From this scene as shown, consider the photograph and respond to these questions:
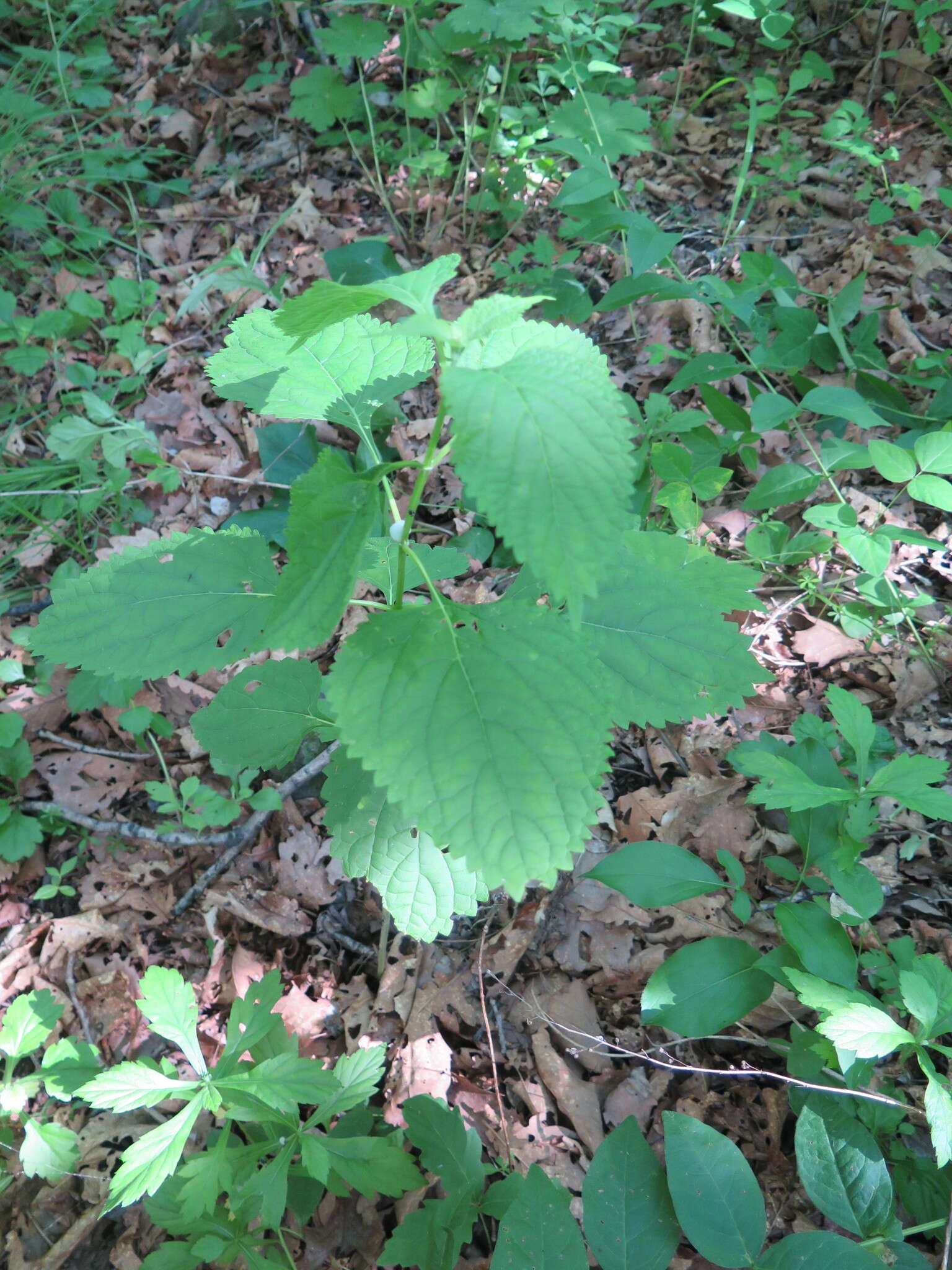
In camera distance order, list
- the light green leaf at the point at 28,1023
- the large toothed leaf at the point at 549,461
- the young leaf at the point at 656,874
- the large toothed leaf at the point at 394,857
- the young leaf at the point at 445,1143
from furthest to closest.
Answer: the light green leaf at the point at 28,1023, the young leaf at the point at 656,874, the young leaf at the point at 445,1143, the large toothed leaf at the point at 394,857, the large toothed leaf at the point at 549,461

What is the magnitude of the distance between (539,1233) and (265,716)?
103cm

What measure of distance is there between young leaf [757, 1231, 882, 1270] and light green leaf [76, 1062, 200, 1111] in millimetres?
1096

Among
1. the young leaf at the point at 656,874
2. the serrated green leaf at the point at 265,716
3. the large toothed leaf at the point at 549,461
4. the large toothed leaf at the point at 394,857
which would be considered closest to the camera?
the large toothed leaf at the point at 549,461

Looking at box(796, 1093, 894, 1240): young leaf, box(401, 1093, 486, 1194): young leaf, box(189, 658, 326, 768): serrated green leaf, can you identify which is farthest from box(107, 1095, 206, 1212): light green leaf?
box(796, 1093, 894, 1240): young leaf

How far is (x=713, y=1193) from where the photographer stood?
4.52 ft

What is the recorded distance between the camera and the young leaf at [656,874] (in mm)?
1688

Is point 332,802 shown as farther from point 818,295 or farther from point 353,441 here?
point 818,295

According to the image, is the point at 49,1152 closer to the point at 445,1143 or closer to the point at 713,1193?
the point at 445,1143

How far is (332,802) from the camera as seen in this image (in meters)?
1.28

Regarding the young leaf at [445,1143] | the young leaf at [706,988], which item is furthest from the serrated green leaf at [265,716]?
the young leaf at [706,988]

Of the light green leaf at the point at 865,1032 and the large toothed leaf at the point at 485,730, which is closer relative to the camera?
the large toothed leaf at the point at 485,730

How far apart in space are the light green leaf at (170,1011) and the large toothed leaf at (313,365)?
1.18 meters

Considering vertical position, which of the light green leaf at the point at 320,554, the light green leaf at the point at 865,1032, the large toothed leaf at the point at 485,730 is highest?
the light green leaf at the point at 320,554

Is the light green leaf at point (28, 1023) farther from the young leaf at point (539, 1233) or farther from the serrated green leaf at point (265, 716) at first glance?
the young leaf at point (539, 1233)
